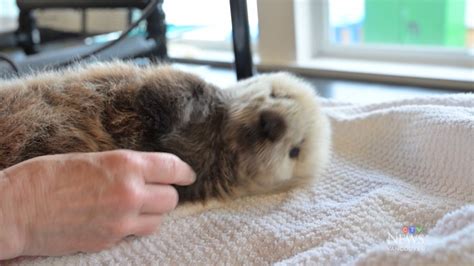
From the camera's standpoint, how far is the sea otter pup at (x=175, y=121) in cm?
55

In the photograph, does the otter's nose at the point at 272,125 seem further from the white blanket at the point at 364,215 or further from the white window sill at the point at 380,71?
the white window sill at the point at 380,71

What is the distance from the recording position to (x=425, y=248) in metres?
0.45

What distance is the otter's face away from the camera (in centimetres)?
60

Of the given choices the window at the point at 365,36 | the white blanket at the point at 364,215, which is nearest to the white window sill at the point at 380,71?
the window at the point at 365,36

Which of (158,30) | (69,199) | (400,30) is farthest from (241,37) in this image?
(400,30)

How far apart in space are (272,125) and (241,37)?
0.50 m

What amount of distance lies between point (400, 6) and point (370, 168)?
1.01 metres

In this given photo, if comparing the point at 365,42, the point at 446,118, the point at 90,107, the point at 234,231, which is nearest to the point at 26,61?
the point at 90,107

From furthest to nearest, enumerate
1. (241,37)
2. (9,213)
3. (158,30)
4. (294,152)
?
(158,30)
(241,37)
(294,152)
(9,213)

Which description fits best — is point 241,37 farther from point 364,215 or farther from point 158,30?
point 364,215

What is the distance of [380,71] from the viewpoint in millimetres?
1425

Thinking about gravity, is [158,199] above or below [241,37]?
below

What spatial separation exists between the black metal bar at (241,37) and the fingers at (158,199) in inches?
21.3

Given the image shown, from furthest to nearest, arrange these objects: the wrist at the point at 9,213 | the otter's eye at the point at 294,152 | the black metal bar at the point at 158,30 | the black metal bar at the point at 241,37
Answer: the black metal bar at the point at 158,30
the black metal bar at the point at 241,37
the otter's eye at the point at 294,152
the wrist at the point at 9,213
